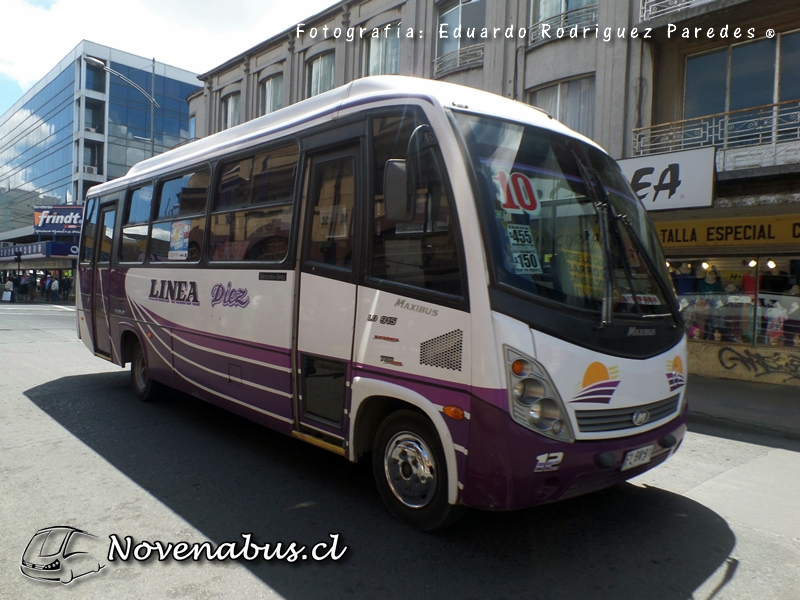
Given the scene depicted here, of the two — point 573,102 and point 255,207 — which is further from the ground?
point 573,102

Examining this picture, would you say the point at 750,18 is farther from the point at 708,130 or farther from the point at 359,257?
the point at 359,257

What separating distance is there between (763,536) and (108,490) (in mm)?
4671

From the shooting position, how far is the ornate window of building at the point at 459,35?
54.2 ft

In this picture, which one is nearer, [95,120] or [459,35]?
[459,35]

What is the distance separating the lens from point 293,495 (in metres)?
4.75

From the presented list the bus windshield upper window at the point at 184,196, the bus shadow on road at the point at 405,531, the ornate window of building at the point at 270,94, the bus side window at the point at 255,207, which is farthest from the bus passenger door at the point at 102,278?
the ornate window of building at the point at 270,94

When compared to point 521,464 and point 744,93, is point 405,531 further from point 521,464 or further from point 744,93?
point 744,93

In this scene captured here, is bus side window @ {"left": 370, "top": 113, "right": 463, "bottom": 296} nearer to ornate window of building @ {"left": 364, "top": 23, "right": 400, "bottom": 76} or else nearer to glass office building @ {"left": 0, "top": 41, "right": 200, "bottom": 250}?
ornate window of building @ {"left": 364, "top": 23, "right": 400, "bottom": 76}

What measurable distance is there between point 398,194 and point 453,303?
0.75 m

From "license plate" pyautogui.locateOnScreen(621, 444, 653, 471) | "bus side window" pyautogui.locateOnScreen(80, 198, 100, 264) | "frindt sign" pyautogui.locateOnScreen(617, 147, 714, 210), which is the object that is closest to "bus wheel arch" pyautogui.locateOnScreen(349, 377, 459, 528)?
"license plate" pyautogui.locateOnScreen(621, 444, 653, 471)

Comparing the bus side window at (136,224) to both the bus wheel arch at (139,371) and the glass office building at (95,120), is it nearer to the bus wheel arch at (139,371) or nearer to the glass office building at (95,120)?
the bus wheel arch at (139,371)

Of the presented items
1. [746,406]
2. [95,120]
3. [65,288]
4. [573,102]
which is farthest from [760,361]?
[95,120]

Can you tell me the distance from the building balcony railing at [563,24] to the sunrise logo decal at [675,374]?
1184cm

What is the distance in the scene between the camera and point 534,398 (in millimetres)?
3514
